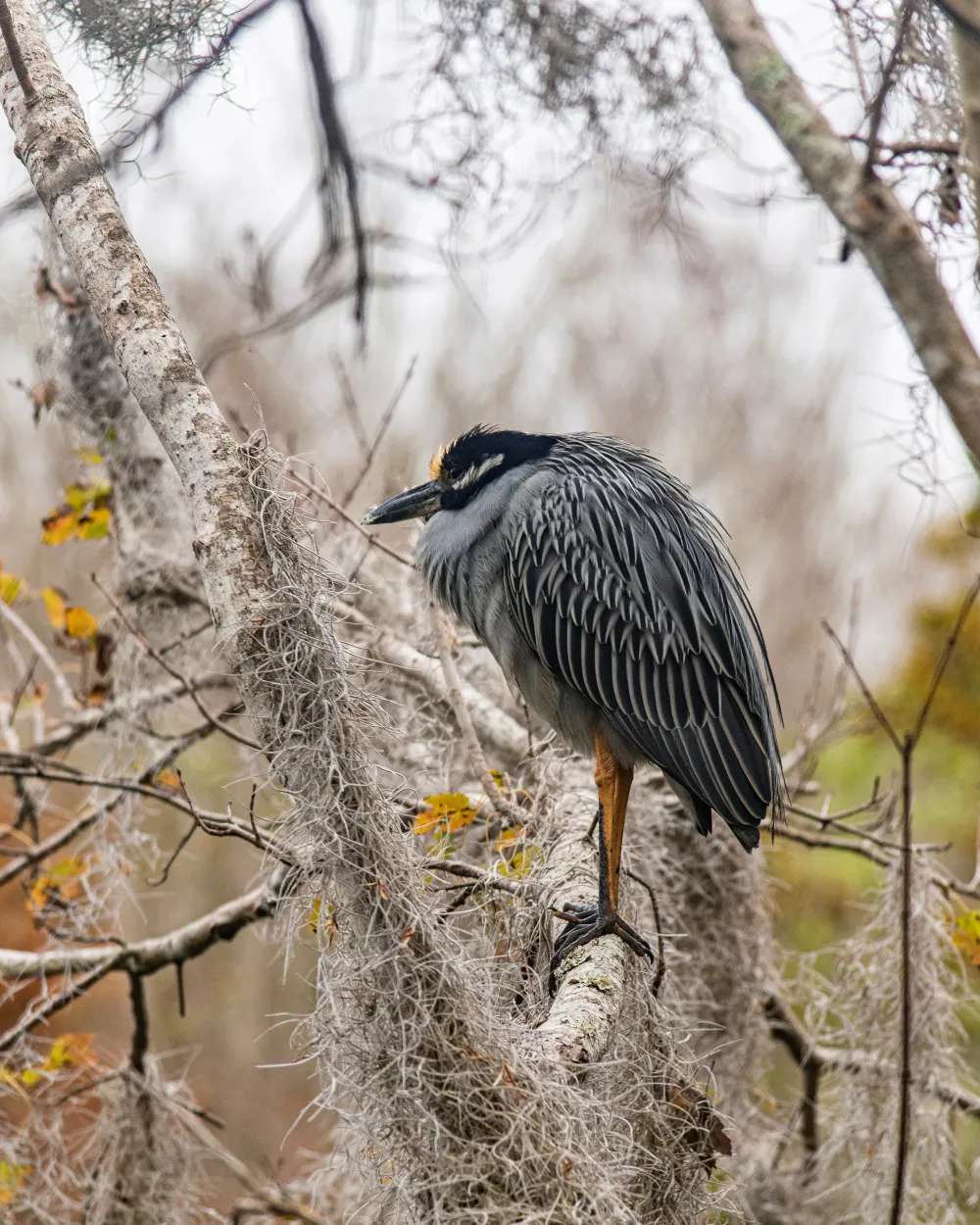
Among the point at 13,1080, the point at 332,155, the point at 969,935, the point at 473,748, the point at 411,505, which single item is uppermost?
the point at 332,155

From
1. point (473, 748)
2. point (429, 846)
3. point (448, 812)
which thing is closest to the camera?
point (429, 846)

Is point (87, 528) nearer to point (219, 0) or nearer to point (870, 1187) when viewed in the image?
point (219, 0)

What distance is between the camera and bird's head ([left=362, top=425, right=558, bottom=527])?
2.88 meters

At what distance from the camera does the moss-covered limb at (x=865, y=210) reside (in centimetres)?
148

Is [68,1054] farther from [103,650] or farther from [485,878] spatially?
[485,878]

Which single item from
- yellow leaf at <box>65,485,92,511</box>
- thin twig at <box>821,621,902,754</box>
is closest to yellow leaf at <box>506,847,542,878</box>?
thin twig at <box>821,621,902,754</box>

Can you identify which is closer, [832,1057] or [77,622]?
[832,1057]

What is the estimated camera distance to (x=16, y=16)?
201cm

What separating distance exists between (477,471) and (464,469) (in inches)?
1.7

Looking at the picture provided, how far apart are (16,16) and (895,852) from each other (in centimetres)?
288

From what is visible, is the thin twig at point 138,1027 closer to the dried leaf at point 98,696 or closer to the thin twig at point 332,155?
the dried leaf at point 98,696

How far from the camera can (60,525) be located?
358cm

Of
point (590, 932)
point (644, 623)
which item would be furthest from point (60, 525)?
point (590, 932)

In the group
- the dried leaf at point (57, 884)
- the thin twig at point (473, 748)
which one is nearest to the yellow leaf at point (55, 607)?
the dried leaf at point (57, 884)
